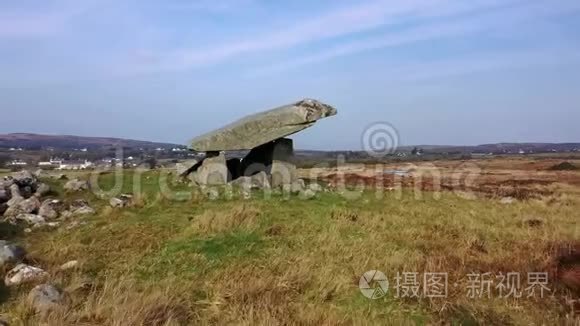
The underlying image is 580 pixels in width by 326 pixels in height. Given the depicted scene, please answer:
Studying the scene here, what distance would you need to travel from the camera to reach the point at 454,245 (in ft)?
37.5

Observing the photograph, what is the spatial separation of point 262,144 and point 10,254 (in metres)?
10.9

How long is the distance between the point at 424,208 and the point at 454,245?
4.79 metres

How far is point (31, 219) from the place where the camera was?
13336 millimetres

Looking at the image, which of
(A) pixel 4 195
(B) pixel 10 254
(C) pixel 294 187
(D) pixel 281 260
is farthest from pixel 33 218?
(C) pixel 294 187

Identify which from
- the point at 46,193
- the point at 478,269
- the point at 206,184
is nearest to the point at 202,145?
the point at 206,184

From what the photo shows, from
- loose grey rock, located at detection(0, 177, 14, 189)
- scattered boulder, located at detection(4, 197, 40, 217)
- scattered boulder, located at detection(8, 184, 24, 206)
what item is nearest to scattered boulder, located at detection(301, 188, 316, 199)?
scattered boulder, located at detection(4, 197, 40, 217)

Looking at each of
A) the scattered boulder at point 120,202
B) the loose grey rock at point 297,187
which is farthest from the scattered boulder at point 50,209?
the loose grey rock at point 297,187

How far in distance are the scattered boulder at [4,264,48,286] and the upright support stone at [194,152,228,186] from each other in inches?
386

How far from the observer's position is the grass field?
7.32 m

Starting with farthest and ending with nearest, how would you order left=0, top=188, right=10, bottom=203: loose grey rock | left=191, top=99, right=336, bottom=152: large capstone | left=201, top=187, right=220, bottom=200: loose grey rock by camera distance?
left=191, top=99, right=336, bottom=152: large capstone, left=201, top=187, right=220, bottom=200: loose grey rock, left=0, top=188, right=10, bottom=203: loose grey rock

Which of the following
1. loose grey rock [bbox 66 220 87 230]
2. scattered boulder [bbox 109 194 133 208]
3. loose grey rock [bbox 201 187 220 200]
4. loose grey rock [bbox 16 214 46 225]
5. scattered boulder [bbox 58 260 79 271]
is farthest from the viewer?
loose grey rock [bbox 201 187 220 200]

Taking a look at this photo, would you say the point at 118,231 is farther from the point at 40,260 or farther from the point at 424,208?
the point at 424,208

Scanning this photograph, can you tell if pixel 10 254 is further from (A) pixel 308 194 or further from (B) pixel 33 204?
(A) pixel 308 194

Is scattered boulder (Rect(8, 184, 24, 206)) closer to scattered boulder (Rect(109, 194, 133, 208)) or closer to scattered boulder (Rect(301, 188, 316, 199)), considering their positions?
scattered boulder (Rect(109, 194, 133, 208))
